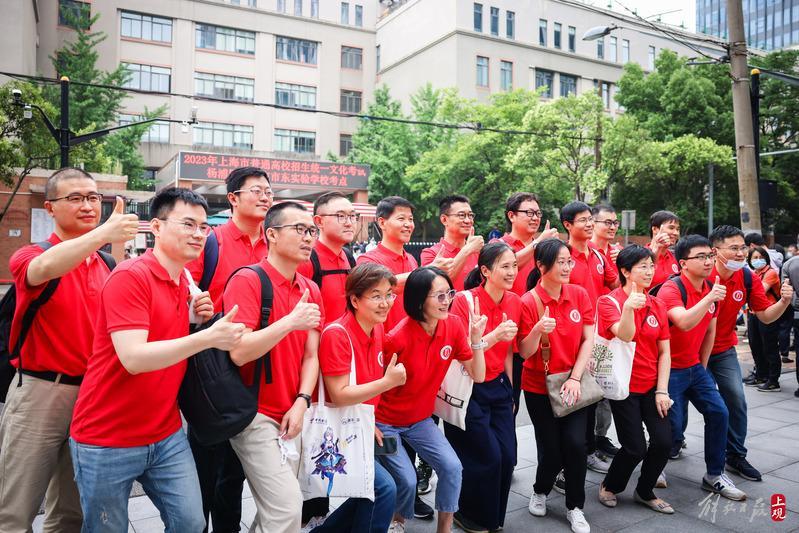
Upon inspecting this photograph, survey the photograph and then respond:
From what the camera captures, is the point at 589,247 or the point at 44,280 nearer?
the point at 44,280

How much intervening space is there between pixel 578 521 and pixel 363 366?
189 cm

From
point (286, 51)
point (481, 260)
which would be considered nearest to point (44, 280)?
point (481, 260)

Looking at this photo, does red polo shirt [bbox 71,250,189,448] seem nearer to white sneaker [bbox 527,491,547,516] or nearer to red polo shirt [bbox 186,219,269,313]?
red polo shirt [bbox 186,219,269,313]

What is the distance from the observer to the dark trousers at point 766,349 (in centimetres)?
786

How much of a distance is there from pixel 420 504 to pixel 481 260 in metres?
1.76

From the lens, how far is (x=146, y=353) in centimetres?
240

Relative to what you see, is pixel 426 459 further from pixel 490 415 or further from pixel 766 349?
pixel 766 349

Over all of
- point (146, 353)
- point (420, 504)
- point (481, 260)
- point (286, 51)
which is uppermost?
point (286, 51)

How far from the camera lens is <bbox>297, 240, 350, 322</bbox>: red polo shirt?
4.03 metres

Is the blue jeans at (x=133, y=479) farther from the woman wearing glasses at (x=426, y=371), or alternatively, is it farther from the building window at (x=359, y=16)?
the building window at (x=359, y=16)

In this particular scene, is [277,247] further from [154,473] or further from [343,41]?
[343,41]

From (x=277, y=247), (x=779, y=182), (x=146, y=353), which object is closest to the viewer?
(x=146, y=353)

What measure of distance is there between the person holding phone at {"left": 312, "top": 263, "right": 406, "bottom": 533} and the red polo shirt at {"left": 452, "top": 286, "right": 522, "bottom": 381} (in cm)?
77

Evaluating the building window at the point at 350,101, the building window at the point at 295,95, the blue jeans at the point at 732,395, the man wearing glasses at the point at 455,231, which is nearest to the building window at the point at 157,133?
the building window at the point at 295,95
